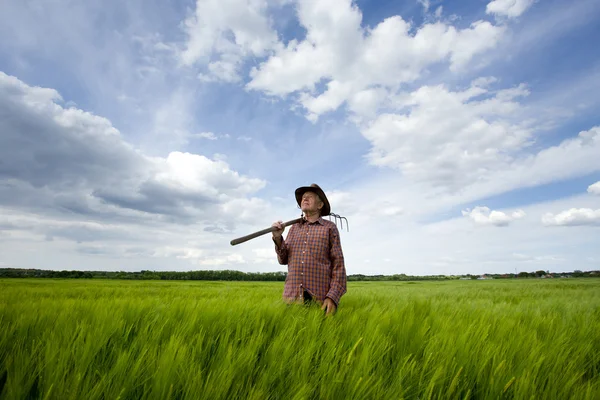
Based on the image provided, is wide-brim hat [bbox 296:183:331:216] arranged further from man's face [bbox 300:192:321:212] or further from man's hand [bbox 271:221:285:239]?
man's hand [bbox 271:221:285:239]

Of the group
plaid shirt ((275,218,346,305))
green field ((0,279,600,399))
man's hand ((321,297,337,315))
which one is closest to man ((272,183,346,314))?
plaid shirt ((275,218,346,305))

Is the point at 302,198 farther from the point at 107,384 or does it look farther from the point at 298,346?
the point at 107,384

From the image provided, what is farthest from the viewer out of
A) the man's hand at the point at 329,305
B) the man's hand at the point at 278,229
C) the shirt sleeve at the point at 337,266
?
the man's hand at the point at 278,229

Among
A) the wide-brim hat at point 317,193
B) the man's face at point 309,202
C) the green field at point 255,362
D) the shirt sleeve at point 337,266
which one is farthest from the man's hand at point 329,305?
the wide-brim hat at point 317,193

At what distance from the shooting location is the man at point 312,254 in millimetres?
4059

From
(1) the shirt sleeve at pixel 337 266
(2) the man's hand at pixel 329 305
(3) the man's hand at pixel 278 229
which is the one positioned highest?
(3) the man's hand at pixel 278 229

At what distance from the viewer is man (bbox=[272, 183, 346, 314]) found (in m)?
4.06

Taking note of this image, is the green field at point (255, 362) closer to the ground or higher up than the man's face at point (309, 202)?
closer to the ground

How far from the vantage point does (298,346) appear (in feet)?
6.68

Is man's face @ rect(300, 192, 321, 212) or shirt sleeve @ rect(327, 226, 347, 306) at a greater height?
man's face @ rect(300, 192, 321, 212)

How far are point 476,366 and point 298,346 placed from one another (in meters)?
1.04

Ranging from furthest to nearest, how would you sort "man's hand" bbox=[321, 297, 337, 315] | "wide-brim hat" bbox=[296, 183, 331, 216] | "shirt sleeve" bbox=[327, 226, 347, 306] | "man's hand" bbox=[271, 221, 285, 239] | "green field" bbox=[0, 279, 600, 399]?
"wide-brim hat" bbox=[296, 183, 331, 216] → "man's hand" bbox=[271, 221, 285, 239] → "shirt sleeve" bbox=[327, 226, 347, 306] → "man's hand" bbox=[321, 297, 337, 315] → "green field" bbox=[0, 279, 600, 399]

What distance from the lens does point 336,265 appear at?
4.17 m

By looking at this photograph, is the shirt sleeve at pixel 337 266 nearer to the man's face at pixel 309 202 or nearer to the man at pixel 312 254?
the man at pixel 312 254
